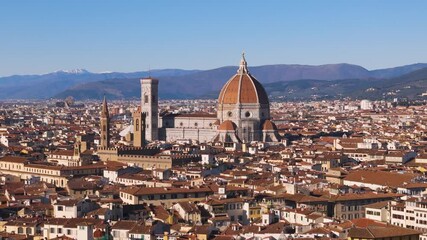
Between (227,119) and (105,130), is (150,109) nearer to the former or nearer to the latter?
(227,119)

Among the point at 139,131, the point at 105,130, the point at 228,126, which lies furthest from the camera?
the point at 228,126

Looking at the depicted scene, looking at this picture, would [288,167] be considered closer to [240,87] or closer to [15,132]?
[240,87]

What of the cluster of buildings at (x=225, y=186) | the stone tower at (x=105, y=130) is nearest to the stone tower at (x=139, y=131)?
the cluster of buildings at (x=225, y=186)

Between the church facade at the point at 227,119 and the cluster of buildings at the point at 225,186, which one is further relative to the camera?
the church facade at the point at 227,119

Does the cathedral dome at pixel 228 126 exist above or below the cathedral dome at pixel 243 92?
below

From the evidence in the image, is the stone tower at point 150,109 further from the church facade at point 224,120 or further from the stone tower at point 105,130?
the stone tower at point 105,130

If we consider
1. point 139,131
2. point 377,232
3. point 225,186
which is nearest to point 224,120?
point 139,131
